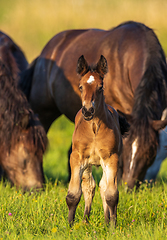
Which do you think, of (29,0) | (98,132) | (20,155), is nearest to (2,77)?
(20,155)

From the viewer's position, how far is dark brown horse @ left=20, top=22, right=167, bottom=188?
13.8ft

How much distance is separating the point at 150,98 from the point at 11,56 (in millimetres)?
3185

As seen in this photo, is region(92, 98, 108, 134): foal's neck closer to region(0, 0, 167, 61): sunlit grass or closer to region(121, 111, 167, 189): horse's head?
region(121, 111, 167, 189): horse's head

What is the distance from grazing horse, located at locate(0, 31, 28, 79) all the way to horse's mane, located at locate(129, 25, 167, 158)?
93.1 inches

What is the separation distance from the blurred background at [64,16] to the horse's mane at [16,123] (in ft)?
48.0

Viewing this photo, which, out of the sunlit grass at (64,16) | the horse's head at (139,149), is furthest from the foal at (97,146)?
the sunlit grass at (64,16)

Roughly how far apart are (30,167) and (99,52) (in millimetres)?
2013

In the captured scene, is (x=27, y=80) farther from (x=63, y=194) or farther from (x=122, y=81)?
(x=63, y=194)

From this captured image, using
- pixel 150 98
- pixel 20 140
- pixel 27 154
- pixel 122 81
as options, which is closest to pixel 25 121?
pixel 20 140

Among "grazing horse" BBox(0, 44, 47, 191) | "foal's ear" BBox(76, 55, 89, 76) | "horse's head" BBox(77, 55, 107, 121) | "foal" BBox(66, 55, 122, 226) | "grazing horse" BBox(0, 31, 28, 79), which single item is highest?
"foal's ear" BBox(76, 55, 89, 76)

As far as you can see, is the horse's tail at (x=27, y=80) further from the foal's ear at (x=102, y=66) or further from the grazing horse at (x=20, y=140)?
the foal's ear at (x=102, y=66)

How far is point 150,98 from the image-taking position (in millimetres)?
4371

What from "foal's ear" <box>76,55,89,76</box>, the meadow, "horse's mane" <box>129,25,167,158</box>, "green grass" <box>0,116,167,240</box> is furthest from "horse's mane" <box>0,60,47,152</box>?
"foal's ear" <box>76,55,89,76</box>

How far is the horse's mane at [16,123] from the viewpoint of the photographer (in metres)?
4.75
